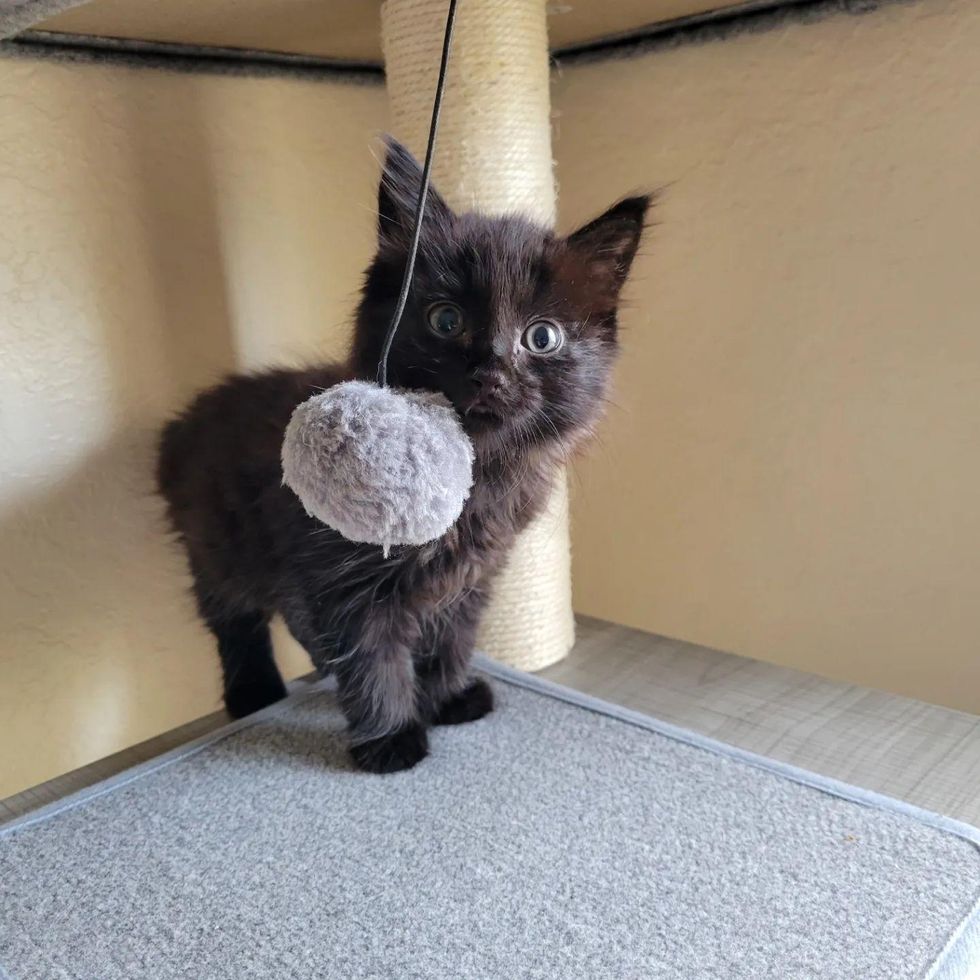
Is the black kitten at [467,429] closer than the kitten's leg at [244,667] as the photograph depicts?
Yes

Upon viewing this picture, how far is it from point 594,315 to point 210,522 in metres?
0.48

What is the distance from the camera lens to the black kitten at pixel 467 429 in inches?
29.1

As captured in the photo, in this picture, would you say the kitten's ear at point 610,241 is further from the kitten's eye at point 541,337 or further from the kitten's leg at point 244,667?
the kitten's leg at point 244,667

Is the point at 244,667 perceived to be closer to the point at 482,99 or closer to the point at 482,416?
the point at 482,416

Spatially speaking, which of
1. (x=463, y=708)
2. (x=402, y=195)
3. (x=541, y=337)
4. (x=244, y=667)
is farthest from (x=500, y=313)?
(x=244, y=667)

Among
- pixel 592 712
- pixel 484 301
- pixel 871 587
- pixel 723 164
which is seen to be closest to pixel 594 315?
pixel 484 301

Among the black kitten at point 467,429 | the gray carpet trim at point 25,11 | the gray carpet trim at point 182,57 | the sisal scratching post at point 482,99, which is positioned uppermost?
the gray carpet trim at point 182,57

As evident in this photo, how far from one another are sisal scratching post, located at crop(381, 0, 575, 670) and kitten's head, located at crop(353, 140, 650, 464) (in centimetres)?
21

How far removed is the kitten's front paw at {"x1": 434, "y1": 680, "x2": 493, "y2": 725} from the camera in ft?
3.43

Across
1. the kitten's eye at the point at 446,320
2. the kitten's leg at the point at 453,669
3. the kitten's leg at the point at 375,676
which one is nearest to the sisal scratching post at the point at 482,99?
the kitten's leg at the point at 453,669

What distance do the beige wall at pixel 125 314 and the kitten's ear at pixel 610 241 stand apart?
37 cm

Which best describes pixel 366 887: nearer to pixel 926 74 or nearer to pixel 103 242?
pixel 103 242

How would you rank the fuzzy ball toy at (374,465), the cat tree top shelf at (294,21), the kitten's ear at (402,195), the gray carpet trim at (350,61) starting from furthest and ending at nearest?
the gray carpet trim at (350,61), the cat tree top shelf at (294,21), the kitten's ear at (402,195), the fuzzy ball toy at (374,465)

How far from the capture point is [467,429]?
2.40ft
